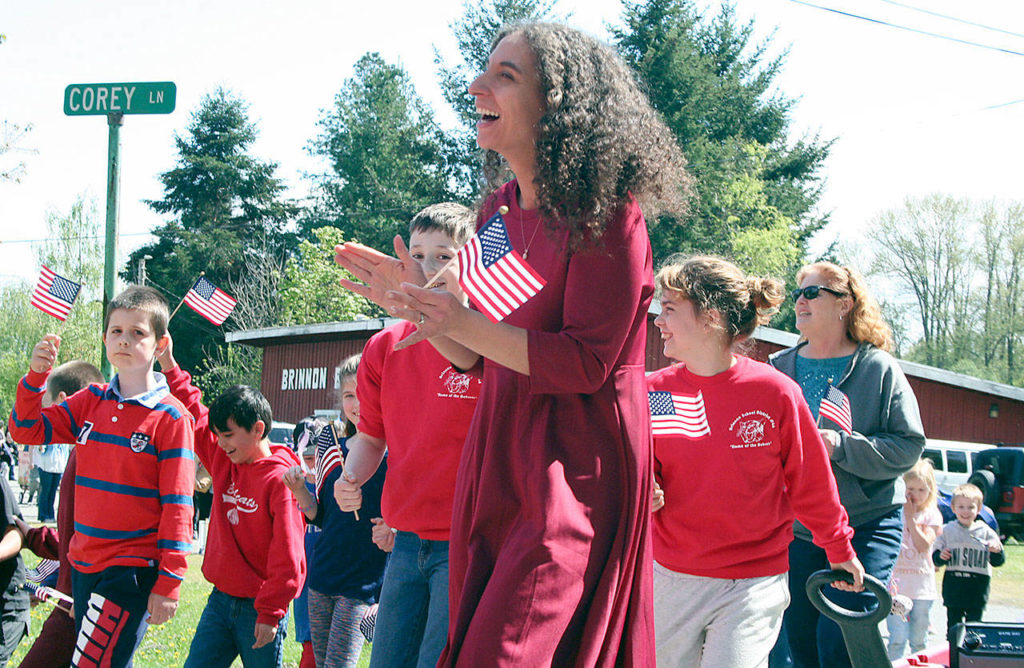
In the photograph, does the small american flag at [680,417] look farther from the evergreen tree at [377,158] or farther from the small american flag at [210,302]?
the evergreen tree at [377,158]

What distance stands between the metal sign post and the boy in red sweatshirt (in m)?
3.09

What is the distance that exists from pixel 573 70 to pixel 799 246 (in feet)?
139

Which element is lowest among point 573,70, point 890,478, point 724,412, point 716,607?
point 716,607

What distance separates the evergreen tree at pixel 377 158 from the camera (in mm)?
41469

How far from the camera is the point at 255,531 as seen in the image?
16.3 feet

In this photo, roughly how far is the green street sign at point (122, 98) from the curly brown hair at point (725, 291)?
5268 mm

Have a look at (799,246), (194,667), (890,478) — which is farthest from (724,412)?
(799,246)

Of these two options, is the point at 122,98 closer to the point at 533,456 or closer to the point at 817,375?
the point at 817,375

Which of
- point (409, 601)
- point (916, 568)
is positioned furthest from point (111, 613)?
point (916, 568)

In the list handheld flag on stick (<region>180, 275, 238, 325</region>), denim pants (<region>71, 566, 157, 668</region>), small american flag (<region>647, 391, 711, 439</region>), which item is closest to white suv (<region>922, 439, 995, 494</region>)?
handheld flag on stick (<region>180, 275, 238, 325</region>)

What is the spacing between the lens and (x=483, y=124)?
2.40 m

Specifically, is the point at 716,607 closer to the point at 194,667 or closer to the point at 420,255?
the point at 420,255

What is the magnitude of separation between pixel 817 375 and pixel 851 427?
0.34 metres

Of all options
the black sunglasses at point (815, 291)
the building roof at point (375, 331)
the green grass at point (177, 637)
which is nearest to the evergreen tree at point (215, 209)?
the building roof at point (375, 331)
